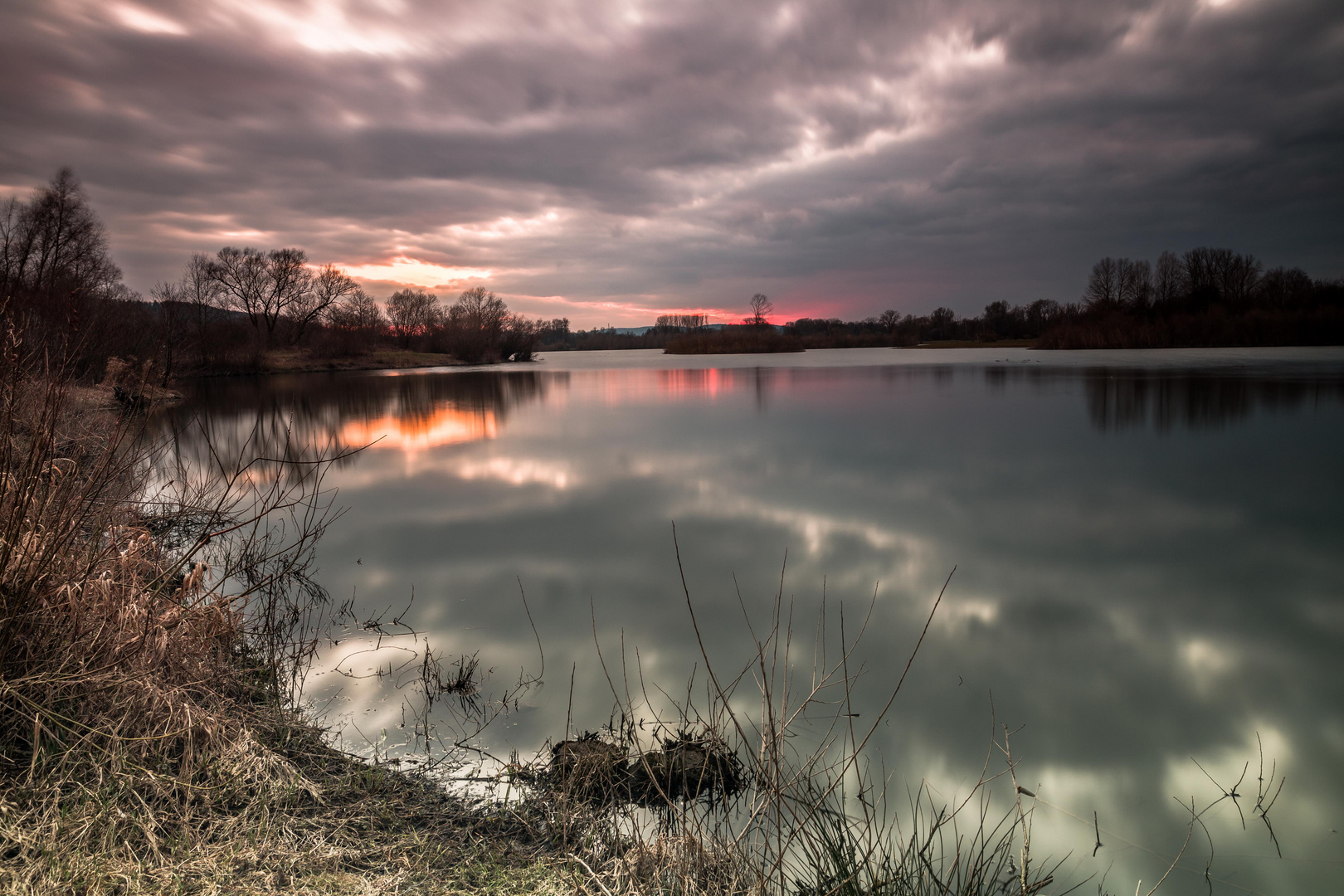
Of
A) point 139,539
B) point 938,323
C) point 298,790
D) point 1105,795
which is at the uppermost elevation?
point 938,323

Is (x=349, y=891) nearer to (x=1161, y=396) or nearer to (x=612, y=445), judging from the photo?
(x=612, y=445)

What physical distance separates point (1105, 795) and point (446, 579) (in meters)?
4.81

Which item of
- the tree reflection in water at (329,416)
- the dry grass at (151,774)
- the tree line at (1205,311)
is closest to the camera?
the dry grass at (151,774)

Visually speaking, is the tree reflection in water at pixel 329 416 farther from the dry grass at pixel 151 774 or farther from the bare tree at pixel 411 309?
the bare tree at pixel 411 309

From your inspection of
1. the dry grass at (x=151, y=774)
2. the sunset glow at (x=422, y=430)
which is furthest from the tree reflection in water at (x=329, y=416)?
the dry grass at (x=151, y=774)

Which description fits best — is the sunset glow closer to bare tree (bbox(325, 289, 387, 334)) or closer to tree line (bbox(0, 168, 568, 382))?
tree line (bbox(0, 168, 568, 382))

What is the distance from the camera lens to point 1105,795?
291cm

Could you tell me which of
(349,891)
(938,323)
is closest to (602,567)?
(349,891)

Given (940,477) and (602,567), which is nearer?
(602,567)

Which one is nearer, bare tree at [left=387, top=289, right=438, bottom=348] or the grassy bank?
the grassy bank

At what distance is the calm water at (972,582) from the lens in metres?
3.12

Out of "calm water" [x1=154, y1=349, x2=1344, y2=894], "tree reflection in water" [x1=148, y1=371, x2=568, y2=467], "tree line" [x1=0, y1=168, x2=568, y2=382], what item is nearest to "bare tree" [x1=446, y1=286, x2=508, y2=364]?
"tree line" [x1=0, y1=168, x2=568, y2=382]

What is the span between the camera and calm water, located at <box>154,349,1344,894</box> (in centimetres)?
312

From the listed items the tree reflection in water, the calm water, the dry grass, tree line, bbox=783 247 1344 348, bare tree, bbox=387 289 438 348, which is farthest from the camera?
bare tree, bbox=387 289 438 348
